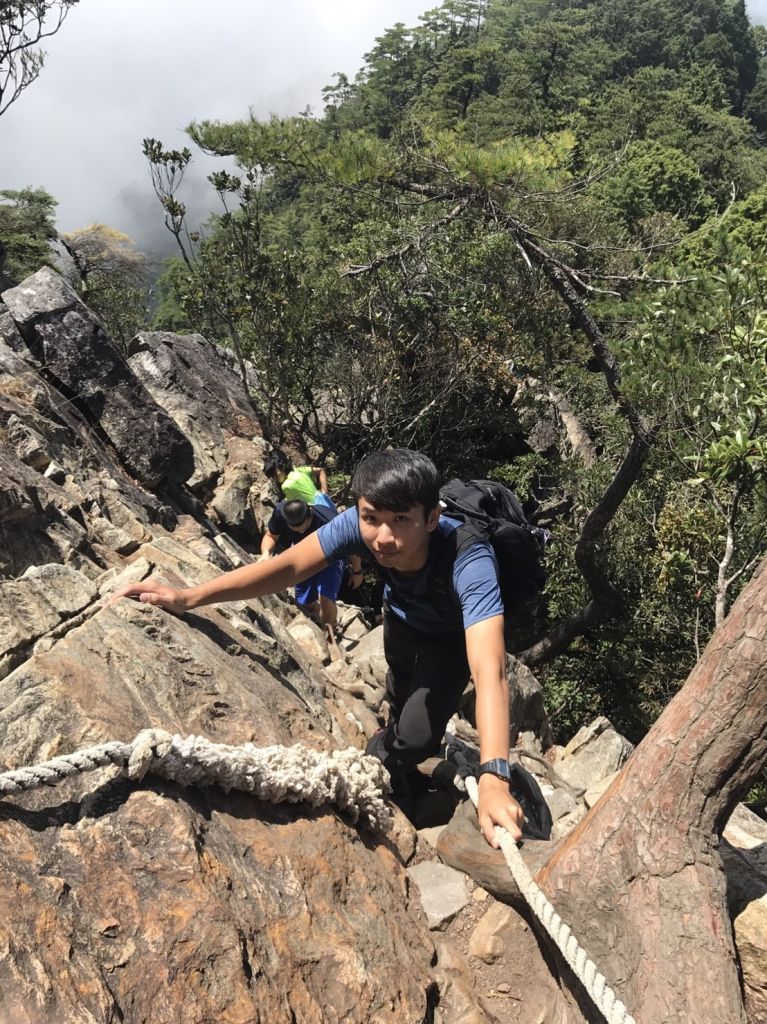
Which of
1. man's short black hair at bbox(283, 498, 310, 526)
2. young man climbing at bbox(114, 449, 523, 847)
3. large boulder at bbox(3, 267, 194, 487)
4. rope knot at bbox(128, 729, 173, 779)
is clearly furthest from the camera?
large boulder at bbox(3, 267, 194, 487)

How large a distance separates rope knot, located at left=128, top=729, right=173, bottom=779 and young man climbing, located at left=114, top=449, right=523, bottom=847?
95 cm

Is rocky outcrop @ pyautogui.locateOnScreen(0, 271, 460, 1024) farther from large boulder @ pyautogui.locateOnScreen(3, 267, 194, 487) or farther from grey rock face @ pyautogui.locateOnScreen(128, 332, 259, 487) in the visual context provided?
grey rock face @ pyautogui.locateOnScreen(128, 332, 259, 487)

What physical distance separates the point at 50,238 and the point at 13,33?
1065cm

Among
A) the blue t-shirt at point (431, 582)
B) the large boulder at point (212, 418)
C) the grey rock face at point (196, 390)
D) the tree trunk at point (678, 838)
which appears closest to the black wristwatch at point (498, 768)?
the tree trunk at point (678, 838)

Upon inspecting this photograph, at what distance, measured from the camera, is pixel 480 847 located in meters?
3.59

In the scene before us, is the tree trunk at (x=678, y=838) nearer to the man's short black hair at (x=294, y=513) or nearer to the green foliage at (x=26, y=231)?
the man's short black hair at (x=294, y=513)

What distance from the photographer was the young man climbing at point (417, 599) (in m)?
2.92

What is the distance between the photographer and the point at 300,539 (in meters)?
7.47

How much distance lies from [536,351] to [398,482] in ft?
51.7

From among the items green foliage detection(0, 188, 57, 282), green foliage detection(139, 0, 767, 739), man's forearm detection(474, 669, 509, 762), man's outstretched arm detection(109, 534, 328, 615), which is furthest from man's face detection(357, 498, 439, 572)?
green foliage detection(0, 188, 57, 282)

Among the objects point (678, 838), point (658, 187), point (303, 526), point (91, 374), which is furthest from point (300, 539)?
point (658, 187)

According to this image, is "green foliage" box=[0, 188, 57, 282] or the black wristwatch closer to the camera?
the black wristwatch

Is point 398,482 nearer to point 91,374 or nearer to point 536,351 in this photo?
point 91,374

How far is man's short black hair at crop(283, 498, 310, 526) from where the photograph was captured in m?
7.10
